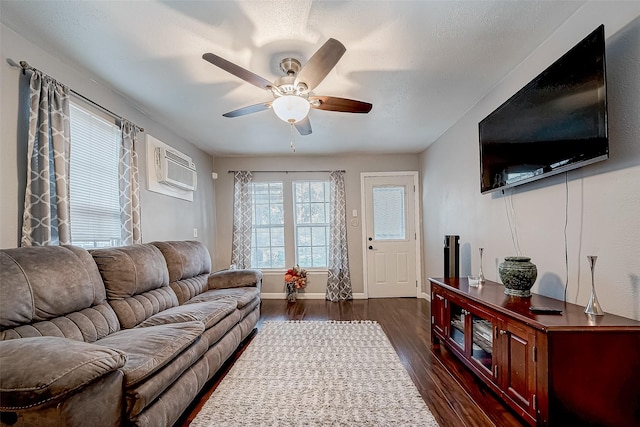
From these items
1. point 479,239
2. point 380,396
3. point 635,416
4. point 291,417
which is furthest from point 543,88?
point 291,417

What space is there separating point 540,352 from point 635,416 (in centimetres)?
46

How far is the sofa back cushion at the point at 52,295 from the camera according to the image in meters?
1.36

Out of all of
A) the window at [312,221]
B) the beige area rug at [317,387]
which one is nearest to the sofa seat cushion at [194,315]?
the beige area rug at [317,387]

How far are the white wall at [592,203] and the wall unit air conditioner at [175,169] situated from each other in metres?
3.42

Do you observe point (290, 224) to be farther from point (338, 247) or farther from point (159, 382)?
point (159, 382)

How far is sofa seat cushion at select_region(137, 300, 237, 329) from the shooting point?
201 centimetres

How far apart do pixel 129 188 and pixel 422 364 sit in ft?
10.00

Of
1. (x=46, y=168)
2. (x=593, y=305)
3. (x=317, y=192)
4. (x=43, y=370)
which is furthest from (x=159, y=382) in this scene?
(x=317, y=192)

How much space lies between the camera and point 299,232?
4.93 meters

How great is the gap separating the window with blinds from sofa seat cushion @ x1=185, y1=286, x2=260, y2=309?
89cm

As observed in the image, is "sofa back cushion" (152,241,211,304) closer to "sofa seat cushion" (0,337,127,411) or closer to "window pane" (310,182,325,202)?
"sofa seat cushion" (0,337,127,411)

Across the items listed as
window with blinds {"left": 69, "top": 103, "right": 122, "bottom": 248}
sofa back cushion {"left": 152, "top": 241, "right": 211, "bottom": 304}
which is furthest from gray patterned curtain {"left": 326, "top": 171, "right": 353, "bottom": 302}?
window with blinds {"left": 69, "top": 103, "right": 122, "bottom": 248}

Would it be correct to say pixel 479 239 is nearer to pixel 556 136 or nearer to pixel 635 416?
pixel 556 136

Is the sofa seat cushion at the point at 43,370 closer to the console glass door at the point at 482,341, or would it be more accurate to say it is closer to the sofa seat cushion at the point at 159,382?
the sofa seat cushion at the point at 159,382
